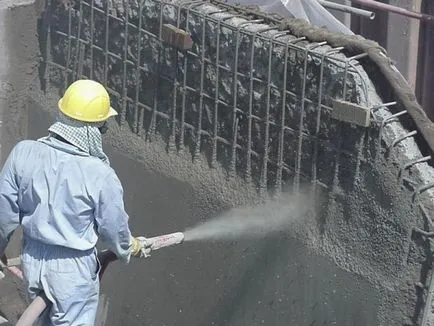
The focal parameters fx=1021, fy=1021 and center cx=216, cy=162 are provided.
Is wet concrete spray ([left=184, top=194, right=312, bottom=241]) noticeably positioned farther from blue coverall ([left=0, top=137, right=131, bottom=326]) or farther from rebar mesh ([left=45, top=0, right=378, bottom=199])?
blue coverall ([left=0, top=137, right=131, bottom=326])

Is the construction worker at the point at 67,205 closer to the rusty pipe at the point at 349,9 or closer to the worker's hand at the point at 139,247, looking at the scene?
the worker's hand at the point at 139,247

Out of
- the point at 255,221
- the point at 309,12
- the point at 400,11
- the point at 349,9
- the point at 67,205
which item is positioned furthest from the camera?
the point at 309,12

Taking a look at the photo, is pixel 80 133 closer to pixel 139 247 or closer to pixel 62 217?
pixel 62 217

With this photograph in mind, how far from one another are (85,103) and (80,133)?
13 centimetres

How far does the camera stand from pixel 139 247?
187 inches

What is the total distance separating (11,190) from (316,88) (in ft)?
4.92

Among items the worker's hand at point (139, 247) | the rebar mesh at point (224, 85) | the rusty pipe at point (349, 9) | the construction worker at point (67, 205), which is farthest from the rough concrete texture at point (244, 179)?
the construction worker at point (67, 205)

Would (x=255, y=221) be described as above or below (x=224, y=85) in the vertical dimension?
below

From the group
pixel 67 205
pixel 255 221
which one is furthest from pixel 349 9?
pixel 67 205

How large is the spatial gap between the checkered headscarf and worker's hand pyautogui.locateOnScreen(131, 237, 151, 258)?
46cm

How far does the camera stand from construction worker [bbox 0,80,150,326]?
14.6 feet

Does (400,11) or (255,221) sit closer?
(255,221)

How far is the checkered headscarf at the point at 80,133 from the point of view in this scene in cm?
451

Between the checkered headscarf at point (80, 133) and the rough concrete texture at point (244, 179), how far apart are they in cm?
103
